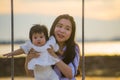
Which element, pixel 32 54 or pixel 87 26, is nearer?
pixel 32 54

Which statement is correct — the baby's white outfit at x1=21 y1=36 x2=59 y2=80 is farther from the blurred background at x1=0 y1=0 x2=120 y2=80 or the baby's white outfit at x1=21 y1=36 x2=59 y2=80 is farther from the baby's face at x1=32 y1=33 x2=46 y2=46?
the blurred background at x1=0 y1=0 x2=120 y2=80

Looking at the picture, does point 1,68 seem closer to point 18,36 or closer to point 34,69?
point 18,36

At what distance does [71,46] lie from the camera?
2.44 meters

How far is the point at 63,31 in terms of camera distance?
2.45 meters

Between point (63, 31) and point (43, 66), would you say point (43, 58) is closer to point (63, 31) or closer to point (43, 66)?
point (43, 66)

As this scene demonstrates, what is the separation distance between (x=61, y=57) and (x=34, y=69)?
0.48 ft

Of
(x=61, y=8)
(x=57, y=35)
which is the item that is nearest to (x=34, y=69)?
(x=57, y=35)

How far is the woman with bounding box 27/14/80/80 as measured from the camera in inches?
93.9

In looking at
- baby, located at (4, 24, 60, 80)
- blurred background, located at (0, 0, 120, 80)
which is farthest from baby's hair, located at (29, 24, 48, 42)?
blurred background, located at (0, 0, 120, 80)

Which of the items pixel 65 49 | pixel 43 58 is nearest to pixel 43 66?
pixel 43 58

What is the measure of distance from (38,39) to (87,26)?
4.01 feet

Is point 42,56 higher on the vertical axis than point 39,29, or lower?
lower

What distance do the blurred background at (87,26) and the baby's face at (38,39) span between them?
Result: 0.21m

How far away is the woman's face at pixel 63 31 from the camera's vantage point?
8.03ft
